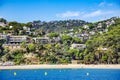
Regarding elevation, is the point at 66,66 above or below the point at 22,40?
below

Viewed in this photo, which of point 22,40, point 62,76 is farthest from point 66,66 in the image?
point 62,76

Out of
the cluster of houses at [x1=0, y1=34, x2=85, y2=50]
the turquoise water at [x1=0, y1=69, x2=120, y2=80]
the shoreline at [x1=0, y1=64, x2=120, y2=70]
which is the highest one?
the cluster of houses at [x1=0, y1=34, x2=85, y2=50]

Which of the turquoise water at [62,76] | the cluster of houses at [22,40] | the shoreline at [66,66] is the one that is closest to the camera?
the turquoise water at [62,76]

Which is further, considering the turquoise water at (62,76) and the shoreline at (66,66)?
the shoreline at (66,66)

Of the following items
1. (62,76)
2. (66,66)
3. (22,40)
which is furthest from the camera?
(22,40)

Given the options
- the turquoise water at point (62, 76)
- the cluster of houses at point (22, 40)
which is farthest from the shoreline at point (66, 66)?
the cluster of houses at point (22, 40)

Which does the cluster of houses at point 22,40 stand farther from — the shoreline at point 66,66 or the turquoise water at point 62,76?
the turquoise water at point 62,76

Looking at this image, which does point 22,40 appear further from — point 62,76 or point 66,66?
point 62,76

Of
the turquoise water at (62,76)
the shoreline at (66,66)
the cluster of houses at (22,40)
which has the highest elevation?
the cluster of houses at (22,40)

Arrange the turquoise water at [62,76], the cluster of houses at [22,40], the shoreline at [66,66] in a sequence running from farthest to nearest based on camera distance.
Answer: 1. the cluster of houses at [22,40]
2. the shoreline at [66,66]
3. the turquoise water at [62,76]

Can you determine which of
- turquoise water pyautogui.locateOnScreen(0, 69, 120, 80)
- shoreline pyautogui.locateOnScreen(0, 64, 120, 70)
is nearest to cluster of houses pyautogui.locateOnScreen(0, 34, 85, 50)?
shoreline pyautogui.locateOnScreen(0, 64, 120, 70)

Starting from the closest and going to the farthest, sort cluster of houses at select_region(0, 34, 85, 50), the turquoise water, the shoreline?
the turquoise water
the shoreline
cluster of houses at select_region(0, 34, 85, 50)

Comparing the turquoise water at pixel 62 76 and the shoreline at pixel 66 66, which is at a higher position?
the turquoise water at pixel 62 76

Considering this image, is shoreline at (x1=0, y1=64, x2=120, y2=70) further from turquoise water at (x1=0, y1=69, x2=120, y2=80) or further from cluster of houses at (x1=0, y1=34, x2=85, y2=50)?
cluster of houses at (x1=0, y1=34, x2=85, y2=50)
